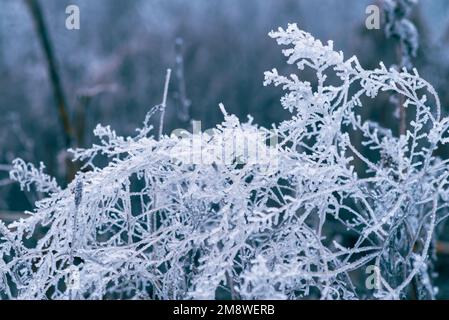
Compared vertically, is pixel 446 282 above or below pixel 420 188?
above

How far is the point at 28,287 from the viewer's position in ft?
6.53

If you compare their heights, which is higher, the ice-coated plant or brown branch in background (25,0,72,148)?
brown branch in background (25,0,72,148)

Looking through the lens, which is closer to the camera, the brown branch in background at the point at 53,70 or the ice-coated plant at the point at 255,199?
the ice-coated plant at the point at 255,199

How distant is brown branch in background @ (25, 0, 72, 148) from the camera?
14.5 feet

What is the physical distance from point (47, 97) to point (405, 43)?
5.82 meters

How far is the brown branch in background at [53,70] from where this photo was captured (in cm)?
443

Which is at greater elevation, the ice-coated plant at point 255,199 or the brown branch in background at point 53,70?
the brown branch in background at point 53,70

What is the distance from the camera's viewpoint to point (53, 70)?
4.52 meters

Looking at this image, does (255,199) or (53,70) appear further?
(53,70)

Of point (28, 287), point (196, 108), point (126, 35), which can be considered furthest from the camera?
point (126, 35)

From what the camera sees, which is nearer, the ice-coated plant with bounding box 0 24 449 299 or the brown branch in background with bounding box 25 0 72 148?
the ice-coated plant with bounding box 0 24 449 299

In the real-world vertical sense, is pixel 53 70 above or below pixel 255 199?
above
